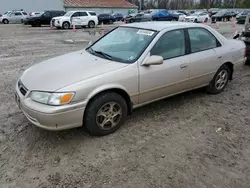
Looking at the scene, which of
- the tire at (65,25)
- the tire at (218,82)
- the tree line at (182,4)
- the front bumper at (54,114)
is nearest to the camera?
the front bumper at (54,114)

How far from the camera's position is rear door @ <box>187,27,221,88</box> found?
4.10 m

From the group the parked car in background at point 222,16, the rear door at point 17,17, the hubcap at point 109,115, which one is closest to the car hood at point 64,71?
the hubcap at point 109,115

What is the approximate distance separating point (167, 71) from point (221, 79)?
168cm

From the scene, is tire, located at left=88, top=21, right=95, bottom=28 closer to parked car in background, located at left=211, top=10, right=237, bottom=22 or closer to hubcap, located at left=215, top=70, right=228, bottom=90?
hubcap, located at left=215, top=70, right=228, bottom=90

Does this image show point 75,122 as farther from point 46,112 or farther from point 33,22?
point 33,22

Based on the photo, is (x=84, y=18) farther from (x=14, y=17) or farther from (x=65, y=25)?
(x=14, y=17)

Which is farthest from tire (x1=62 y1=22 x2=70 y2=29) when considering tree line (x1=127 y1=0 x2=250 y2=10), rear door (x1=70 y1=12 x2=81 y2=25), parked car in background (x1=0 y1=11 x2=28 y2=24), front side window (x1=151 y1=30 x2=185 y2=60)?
tree line (x1=127 y1=0 x2=250 y2=10)

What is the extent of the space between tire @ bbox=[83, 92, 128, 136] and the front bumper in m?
0.12

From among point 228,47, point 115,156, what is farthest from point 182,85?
point 115,156

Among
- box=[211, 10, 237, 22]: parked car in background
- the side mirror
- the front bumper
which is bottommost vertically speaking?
box=[211, 10, 237, 22]: parked car in background

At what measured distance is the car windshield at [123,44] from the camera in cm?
354

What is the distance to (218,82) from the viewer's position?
15.6ft

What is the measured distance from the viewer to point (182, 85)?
403 cm

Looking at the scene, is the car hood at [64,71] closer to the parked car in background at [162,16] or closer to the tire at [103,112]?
the tire at [103,112]
